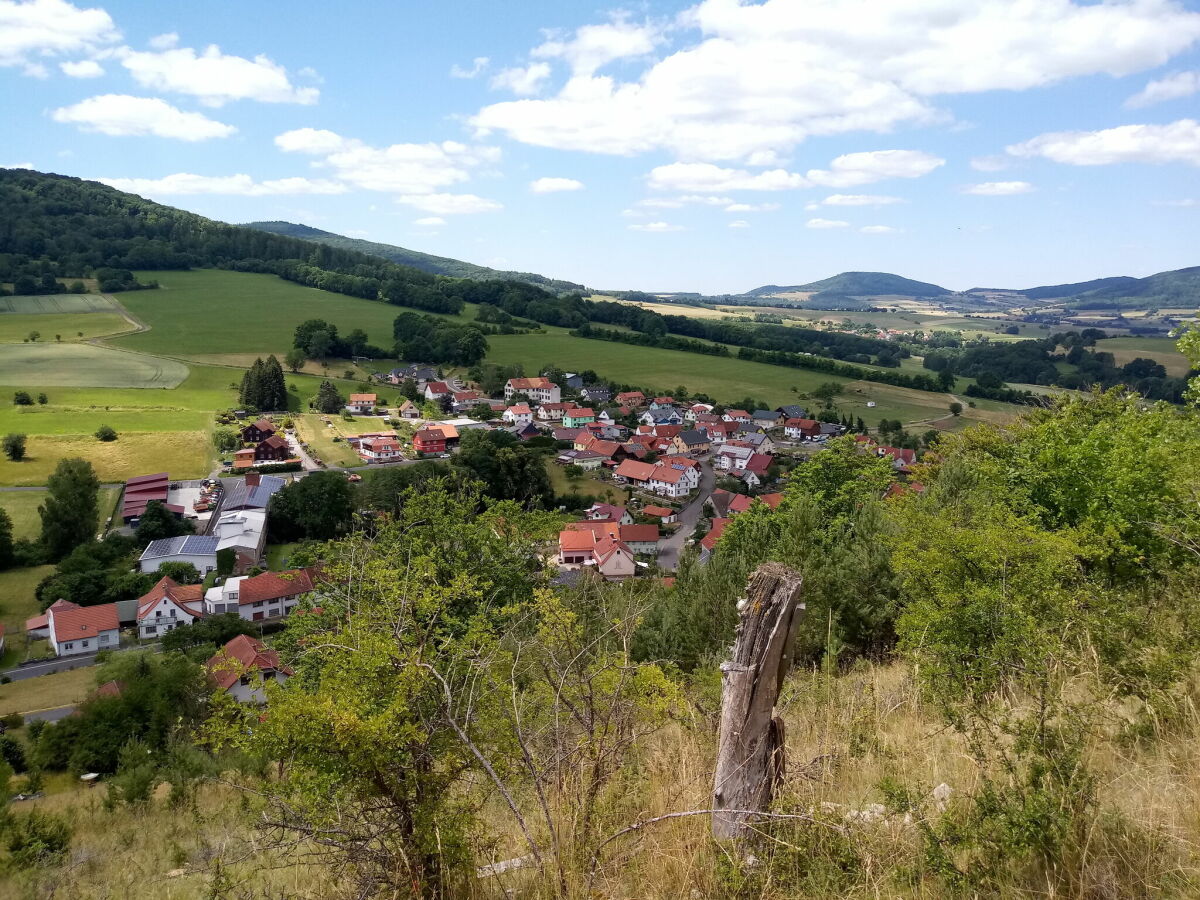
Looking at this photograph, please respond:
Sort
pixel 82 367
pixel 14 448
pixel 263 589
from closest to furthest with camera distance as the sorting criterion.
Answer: pixel 263 589
pixel 14 448
pixel 82 367

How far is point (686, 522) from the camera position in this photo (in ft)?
169

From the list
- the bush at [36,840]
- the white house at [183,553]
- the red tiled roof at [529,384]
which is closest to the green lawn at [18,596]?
the white house at [183,553]

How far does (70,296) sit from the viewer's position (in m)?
100

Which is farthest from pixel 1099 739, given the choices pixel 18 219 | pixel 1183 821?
pixel 18 219

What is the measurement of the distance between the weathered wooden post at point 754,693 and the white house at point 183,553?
41772mm

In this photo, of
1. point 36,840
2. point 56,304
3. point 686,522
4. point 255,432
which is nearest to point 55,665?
point 36,840

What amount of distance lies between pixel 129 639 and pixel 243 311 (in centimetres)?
7933

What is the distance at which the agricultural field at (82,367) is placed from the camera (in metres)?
66.7

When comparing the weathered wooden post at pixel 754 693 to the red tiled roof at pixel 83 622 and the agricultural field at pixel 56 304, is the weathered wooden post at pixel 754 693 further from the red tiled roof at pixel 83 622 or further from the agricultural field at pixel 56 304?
the agricultural field at pixel 56 304

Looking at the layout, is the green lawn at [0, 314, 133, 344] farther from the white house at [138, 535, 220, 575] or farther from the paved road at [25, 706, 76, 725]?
the paved road at [25, 706, 76, 725]

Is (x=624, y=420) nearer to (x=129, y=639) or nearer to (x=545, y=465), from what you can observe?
(x=545, y=465)

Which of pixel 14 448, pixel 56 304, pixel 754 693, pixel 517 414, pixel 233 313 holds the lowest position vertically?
pixel 517 414

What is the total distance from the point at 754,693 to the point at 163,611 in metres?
37.2

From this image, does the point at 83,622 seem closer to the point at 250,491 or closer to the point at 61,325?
the point at 250,491
